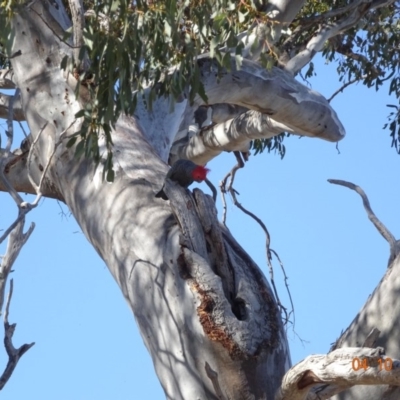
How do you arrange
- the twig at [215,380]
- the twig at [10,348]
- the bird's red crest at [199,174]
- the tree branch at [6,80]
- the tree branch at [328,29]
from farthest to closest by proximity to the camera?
the tree branch at [328,29] → the tree branch at [6,80] → the twig at [10,348] → the bird's red crest at [199,174] → the twig at [215,380]

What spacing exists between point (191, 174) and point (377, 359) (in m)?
1.09

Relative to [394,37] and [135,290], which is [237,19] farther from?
[394,37]

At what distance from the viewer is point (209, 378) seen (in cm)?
283

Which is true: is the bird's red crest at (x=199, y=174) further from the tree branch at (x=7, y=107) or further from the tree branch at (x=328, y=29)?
the tree branch at (x=328, y=29)

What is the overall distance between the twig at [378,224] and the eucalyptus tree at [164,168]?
0.05 feet

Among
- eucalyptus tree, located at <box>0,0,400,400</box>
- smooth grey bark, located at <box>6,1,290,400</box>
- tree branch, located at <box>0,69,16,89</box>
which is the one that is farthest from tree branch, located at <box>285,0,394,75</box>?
smooth grey bark, located at <box>6,1,290,400</box>

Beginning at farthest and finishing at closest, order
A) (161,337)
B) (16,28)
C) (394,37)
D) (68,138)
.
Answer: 1. (394,37)
2. (16,28)
3. (68,138)
4. (161,337)

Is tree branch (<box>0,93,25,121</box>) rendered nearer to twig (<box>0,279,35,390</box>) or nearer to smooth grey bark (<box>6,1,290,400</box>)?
smooth grey bark (<box>6,1,290,400</box>)

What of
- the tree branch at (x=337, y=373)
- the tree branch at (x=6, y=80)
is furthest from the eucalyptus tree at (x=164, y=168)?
the tree branch at (x=6, y=80)

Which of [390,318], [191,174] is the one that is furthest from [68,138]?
[390,318]

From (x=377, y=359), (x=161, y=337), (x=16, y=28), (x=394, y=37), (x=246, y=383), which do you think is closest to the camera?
(x=377, y=359)

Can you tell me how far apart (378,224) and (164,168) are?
0.87 m

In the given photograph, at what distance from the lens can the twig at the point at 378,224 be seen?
3.15 m

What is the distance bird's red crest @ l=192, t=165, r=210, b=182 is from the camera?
313cm
